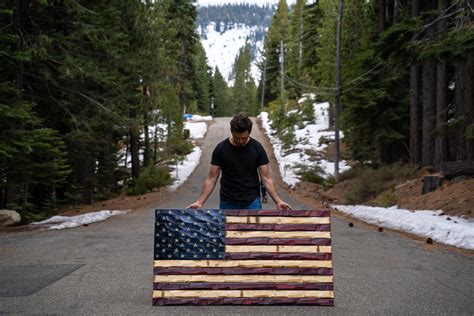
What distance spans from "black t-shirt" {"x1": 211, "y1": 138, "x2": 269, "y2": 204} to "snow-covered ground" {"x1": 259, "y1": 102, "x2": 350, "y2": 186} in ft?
84.2

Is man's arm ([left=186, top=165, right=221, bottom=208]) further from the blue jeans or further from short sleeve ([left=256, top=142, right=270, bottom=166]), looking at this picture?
short sleeve ([left=256, top=142, right=270, bottom=166])

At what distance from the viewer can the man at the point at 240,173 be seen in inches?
236

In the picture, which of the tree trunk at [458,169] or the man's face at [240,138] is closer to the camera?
the man's face at [240,138]

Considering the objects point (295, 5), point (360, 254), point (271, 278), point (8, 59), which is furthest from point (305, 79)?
point (271, 278)

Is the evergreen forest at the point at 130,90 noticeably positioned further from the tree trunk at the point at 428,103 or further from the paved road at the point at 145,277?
Result: the paved road at the point at 145,277

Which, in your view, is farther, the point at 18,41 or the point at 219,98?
the point at 219,98

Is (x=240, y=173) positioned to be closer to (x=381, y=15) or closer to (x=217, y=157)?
(x=217, y=157)

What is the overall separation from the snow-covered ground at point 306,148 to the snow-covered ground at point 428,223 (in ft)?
52.9

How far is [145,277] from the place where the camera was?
705cm

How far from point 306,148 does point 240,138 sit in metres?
38.6

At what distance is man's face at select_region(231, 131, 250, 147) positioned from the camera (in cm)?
578

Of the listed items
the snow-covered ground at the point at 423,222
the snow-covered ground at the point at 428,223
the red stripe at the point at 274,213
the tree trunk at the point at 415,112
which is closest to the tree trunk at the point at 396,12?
the tree trunk at the point at 415,112

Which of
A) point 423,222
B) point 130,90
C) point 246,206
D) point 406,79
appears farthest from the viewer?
point 406,79

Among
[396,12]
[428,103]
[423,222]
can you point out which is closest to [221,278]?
[423,222]
